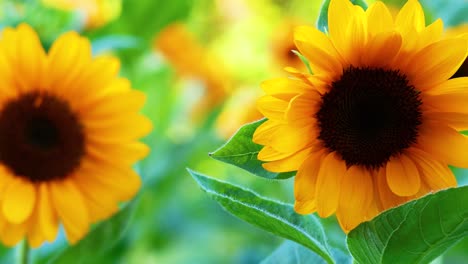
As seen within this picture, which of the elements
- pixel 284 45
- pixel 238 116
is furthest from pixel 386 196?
pixel 284 45

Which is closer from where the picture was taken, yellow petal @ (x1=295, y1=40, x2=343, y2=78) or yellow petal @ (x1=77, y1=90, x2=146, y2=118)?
yellow petal @ (x1=295, y1=40, x2=343, y2=78)

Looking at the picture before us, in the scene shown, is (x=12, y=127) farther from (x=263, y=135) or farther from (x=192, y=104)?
(x=192, y=104)

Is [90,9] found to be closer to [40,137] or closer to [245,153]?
[40,137]

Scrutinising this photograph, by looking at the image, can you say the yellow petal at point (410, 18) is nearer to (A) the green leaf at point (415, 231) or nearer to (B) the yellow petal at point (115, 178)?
(A) the green leaf at point (415, 231)

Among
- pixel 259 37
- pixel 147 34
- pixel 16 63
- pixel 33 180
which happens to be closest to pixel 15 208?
pixel 33 180

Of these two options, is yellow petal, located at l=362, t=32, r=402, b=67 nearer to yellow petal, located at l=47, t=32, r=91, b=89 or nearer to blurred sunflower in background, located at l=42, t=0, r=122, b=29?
yellow petal, located at l=47, t=32, r=91, b=89

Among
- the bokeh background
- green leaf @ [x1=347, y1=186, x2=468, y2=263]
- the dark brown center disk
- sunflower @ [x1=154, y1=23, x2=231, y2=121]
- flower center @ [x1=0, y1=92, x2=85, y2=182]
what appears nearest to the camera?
green leaf @ [x1=347, y1=186, x2=468, y2=263]

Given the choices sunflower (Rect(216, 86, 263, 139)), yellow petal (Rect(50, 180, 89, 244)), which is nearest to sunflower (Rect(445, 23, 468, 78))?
sunflower (Rect(216, 86, 263, 139))
